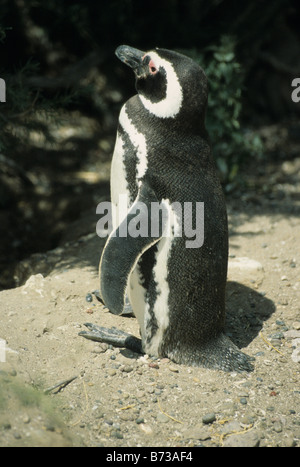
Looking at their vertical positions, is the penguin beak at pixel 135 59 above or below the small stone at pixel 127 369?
above

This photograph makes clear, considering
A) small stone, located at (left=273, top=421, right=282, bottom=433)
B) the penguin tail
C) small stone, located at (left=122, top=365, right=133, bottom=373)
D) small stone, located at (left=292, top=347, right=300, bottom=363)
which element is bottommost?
small stone, located at (left=273, top=421, right=282, bottom=433)

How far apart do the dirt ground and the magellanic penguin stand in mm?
180

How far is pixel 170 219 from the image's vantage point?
8.84 feet

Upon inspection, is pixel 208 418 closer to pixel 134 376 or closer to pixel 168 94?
pixel 134 376

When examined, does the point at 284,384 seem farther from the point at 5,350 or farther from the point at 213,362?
the point at 5,350

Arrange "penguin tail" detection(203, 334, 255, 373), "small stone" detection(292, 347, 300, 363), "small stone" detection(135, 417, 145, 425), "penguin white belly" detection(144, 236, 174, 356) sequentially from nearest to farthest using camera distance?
"small stone" detection(135, 417, 145, 425), "penguin white belly" detection(144, 236, 174, 356), "penguin tail" detection(203, 334, 255, 373), "small stone" detection(292, 347, 300, 363)

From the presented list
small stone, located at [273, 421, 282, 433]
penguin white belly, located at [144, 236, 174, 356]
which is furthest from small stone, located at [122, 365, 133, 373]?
small stone, located at [273, 421, 282, 433]

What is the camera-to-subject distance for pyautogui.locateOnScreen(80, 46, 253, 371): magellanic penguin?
2637mm

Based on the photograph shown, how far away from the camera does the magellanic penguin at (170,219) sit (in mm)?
2637

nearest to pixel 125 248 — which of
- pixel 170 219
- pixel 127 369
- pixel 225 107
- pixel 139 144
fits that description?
pixel 170 219

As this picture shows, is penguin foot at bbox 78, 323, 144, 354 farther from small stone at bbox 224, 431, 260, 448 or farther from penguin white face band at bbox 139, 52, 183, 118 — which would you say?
penguin white face band at bbox 139, 52, 183, 118

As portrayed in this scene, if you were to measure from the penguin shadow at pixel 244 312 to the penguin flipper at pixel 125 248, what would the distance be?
863 mm

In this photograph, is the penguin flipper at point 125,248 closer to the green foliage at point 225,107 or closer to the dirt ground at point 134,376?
the dirt ground at point 134,376

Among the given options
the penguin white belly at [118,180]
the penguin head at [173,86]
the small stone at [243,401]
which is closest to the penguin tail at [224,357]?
the small stone at [243,401]
